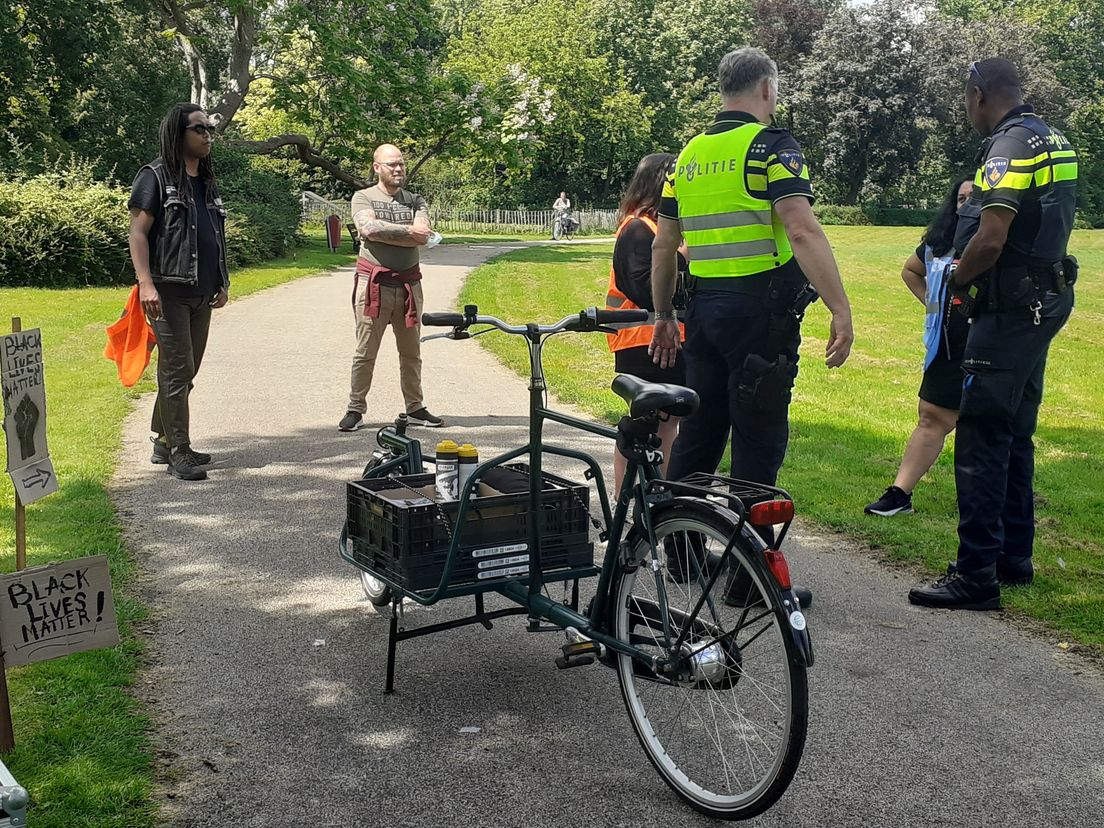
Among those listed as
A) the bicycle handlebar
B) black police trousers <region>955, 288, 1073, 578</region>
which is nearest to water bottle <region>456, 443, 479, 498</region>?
the bicycle handlebar

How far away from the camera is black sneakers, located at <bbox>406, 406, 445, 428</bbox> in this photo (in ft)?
29.3

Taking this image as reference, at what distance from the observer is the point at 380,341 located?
8.63 meters

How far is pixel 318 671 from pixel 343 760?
78cm

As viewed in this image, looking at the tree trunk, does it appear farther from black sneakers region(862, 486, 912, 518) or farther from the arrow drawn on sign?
A: the arrow drawn on sign

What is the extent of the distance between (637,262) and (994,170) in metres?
1.78

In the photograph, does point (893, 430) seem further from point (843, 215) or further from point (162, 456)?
point (843, 215)

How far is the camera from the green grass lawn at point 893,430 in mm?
5898

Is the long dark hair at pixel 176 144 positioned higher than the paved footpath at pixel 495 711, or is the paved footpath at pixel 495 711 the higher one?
the long dark hair at pixel 176 144

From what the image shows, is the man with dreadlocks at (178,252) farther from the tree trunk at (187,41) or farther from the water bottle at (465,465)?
the tree trunk at (187,41)

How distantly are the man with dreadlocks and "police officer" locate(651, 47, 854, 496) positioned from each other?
3.59 m

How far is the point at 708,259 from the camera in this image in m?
4.82

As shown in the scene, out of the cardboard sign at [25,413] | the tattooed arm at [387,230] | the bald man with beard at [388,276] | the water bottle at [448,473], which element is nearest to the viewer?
the cardboard sign at [25,413]

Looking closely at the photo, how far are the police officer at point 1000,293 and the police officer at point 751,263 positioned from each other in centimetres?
87

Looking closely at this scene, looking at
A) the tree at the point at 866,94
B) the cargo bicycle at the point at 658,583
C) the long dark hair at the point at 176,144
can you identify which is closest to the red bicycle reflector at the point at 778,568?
the cargo bicycle at the point at 658,583
